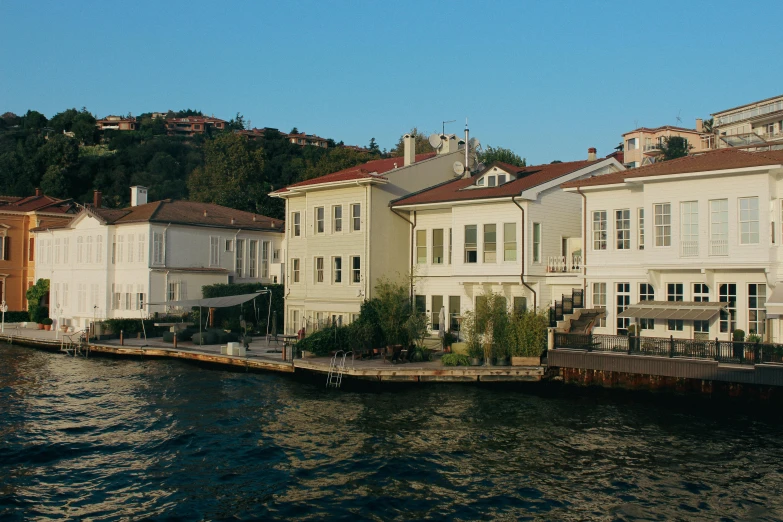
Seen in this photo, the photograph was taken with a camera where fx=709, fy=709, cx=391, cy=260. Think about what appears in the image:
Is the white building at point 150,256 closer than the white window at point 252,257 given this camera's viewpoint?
Yes

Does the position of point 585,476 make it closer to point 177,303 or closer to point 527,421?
point 527,421

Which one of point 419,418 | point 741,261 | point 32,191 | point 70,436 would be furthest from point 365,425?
point 32,191

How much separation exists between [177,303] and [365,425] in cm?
1939

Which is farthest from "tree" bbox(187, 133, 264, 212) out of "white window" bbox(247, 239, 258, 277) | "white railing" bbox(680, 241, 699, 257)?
"white railing" bbox(680, 241, 699, 257)

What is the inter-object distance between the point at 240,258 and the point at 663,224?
29.9 metres

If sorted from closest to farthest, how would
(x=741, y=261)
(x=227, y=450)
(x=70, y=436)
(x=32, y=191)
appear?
(x=227, y=450) < (x=70, y=436) < (x=741, y=261) < (x=32, y=191)

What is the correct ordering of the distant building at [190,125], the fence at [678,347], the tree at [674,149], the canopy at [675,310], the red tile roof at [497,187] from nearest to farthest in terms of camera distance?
the fence at [678,347] < the canopy at [675,310] < the red tile roof at [497,187] < the tree at [674,149] < the distant building at [190,125]

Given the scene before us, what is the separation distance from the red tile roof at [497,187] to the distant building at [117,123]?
134 metres

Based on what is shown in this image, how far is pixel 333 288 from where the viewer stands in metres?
36.2

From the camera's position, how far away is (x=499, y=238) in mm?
31531

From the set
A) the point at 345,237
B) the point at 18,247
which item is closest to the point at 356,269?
the point at 345,237

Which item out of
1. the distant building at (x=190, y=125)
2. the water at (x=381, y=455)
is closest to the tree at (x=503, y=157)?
the water at (x=381, y=455)

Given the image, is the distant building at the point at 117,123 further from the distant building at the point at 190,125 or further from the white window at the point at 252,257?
the white window at the point at 252,257

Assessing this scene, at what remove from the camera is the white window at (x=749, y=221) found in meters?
24.5
